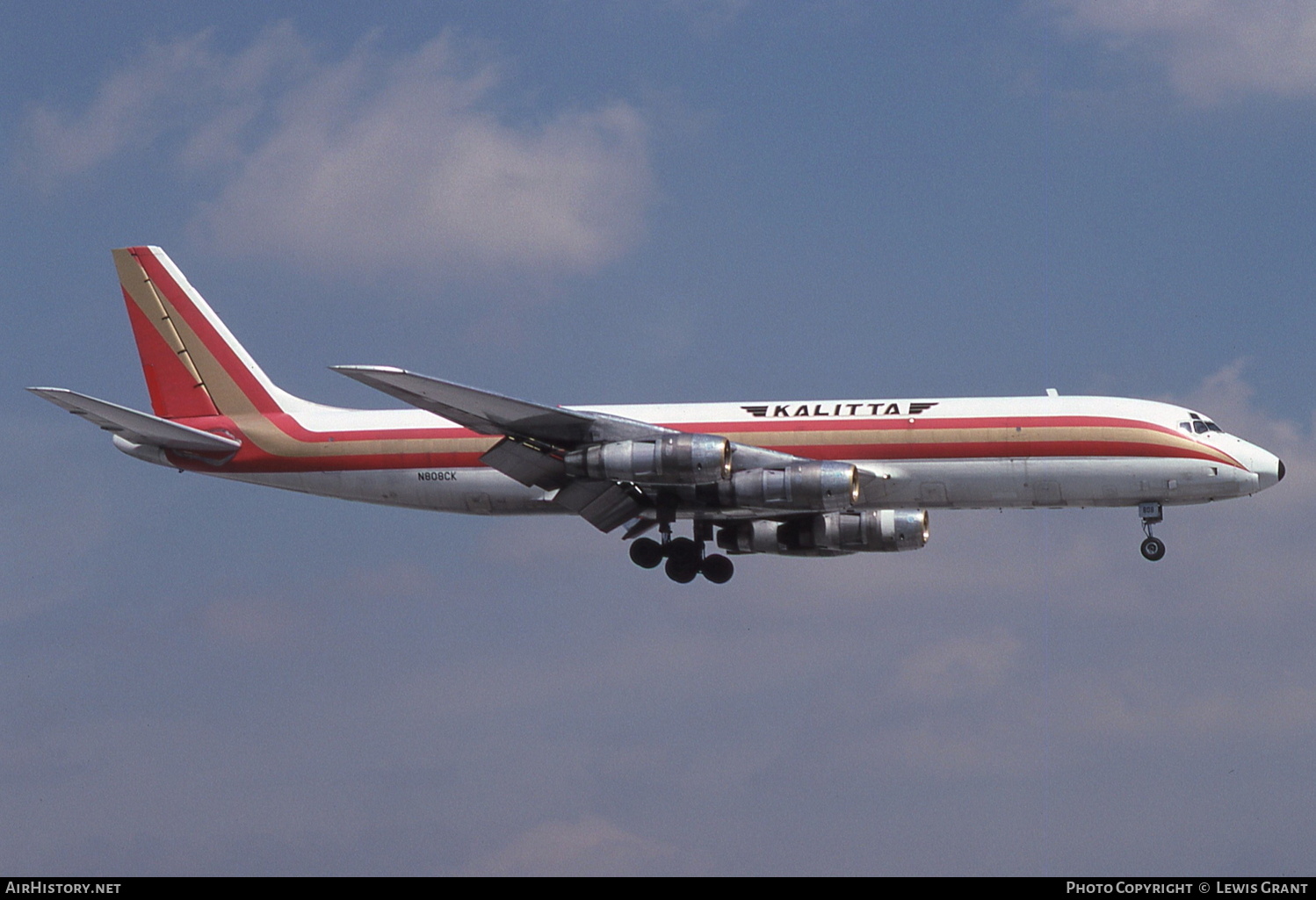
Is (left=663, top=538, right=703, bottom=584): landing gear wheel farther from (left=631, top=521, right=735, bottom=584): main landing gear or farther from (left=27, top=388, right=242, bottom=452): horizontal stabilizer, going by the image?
(left=27, top=388, right=242, bottom=452): horizontal stabilizer

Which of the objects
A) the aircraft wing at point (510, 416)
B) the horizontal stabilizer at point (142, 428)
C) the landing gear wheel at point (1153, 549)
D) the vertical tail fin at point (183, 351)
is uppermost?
the vertical tail fin at point (183, 351)

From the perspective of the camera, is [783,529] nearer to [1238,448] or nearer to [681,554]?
[681,554]

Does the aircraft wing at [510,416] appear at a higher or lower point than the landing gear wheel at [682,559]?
higher

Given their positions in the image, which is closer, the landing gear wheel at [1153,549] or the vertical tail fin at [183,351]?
the landing gear wheel at [1153,549]

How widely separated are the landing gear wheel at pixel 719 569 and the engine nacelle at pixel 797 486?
24.4 feet

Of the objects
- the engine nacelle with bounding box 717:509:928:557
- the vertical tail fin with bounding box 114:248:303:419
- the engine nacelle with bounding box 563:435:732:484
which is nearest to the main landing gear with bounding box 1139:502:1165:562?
the engine nacelle with bounding box 717:509:928:557

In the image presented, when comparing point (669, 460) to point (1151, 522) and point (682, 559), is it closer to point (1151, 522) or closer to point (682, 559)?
point (682, 559)

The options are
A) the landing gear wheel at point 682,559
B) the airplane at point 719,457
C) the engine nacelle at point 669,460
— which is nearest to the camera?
the engine nacelle at point 669,460

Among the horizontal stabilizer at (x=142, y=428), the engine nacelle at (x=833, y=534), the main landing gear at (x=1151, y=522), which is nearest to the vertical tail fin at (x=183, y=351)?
the horizontal stabilizer at (x=142, y=428)

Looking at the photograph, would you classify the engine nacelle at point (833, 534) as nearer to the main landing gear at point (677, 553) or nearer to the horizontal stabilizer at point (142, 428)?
the main landing gear at point (677, 553)

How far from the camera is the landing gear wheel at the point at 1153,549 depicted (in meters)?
52.1

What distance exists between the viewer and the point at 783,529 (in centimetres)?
5844

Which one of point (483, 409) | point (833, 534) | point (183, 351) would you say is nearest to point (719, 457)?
point (483, 409)
